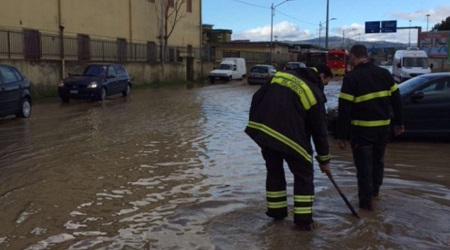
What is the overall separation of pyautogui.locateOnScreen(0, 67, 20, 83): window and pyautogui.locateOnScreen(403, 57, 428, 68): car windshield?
2593 centimetres

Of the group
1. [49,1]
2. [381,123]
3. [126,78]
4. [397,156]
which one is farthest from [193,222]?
[49,1]

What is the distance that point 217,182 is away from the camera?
745 cm

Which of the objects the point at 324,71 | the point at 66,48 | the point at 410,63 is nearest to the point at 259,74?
the point at 410,63

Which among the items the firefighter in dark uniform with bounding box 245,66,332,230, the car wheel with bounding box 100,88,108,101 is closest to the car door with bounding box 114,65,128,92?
the car wheel with bounding box 100,88,108,101

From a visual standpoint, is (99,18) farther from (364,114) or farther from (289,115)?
(289,115)

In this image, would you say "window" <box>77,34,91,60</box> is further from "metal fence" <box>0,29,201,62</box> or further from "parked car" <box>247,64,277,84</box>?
"parked car" <box>247,64,277,84</box>

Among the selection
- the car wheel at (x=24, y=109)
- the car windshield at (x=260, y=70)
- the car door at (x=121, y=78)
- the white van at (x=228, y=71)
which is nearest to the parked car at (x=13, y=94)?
the car wheel at (x=24, y=109)

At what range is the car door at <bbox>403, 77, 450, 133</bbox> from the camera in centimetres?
1079

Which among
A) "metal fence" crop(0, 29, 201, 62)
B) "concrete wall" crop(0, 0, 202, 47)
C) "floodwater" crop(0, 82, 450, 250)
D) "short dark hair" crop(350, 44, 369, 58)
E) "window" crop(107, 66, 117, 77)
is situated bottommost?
"floodwater" crop(0, 82, 450, 250)

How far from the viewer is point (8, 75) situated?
14.2 meters

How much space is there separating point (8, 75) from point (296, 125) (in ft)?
36.9

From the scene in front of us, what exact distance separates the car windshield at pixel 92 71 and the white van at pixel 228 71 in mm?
19048

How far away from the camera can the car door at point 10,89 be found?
13.7 m

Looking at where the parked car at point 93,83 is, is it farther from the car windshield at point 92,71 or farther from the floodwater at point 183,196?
the floodwater at point 183,196
